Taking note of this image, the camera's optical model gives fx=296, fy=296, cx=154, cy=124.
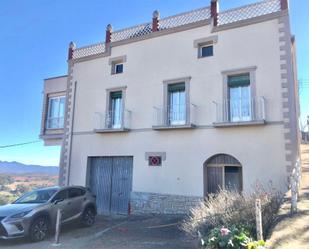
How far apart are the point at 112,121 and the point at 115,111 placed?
1.88 feet

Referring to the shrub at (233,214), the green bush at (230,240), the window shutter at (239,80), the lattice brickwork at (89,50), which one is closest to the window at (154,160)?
the window shutter at (239,80)

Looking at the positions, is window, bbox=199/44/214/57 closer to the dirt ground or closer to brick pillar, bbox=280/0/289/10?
brick pillar, bbox=280/0/289/10

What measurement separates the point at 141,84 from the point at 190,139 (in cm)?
399

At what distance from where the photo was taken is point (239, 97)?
1268cm

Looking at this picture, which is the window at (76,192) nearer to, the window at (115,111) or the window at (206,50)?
the window at (115,111)

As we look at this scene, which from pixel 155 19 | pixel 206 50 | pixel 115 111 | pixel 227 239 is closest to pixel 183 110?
pixel 206 50

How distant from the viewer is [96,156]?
16.0 m

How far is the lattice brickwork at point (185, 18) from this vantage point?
14.0 m

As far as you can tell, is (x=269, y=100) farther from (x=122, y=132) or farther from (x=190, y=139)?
(x=122, y=132)

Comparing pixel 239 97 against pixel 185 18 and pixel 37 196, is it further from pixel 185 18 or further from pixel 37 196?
pixel 37 196

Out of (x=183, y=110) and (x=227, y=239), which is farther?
(x=183, y=110)

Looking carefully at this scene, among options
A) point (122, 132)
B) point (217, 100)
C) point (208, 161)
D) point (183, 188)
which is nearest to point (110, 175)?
point (122, 132)

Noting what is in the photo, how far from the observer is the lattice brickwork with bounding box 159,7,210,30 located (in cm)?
1396

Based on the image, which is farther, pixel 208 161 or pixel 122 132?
pixel 122 132
